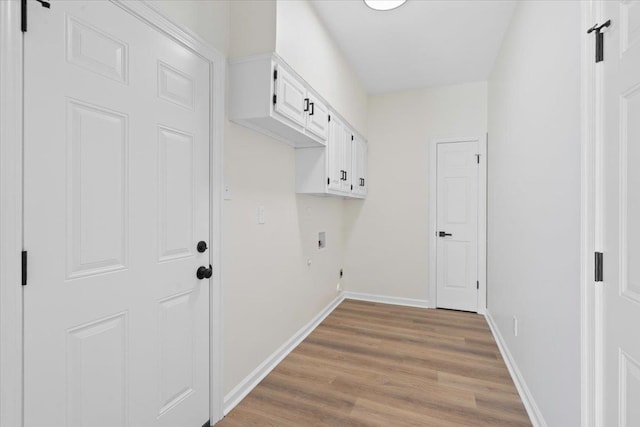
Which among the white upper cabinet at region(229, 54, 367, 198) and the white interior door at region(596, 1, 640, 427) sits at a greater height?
the white upper cabinet at region(229, 54, 367, 198)

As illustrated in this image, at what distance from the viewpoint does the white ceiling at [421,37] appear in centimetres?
256

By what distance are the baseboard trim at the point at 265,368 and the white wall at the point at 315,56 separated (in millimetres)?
2141

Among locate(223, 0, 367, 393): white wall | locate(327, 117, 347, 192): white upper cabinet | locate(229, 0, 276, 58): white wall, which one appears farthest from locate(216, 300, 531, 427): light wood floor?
locate(229, 0, 276, 58): white wall

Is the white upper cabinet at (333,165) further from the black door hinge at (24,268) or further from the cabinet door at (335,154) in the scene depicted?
the black door hinge at (24,268)

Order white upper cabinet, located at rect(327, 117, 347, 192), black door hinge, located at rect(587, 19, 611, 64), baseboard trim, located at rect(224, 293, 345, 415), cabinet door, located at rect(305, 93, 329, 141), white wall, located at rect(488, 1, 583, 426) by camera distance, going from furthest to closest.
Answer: white upper cabinet, located at rect(327, 117, 347, 192), cabinet door, located at rect(305, 93, 329, 141), baseboard trim, located at rect(224, 293, 345, 415), white wall, located at rect(488, 1, 583, 426), black door hinge, located at rect(587, 19, 611, 64)

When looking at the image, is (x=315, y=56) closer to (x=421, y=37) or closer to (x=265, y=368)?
(x=421, y=37)

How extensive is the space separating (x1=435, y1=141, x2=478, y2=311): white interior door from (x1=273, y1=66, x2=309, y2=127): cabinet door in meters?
2.42

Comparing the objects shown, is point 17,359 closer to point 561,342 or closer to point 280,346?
point 280,346

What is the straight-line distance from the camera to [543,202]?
1777mm

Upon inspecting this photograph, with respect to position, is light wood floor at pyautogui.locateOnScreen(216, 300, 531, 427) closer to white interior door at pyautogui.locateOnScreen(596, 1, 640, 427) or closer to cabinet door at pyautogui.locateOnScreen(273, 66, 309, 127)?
white interior door at pyautogui.locateOnScreen(596, 1, 640, 427)

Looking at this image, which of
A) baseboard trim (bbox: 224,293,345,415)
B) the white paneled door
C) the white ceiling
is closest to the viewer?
the white paneled door

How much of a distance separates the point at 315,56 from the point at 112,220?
1.96 metres

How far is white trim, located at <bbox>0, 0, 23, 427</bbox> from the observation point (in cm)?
94

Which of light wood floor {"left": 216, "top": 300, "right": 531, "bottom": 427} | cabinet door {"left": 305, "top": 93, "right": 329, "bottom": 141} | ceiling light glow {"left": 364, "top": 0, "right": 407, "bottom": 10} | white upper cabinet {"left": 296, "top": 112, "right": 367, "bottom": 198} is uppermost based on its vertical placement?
ceiling light glow {"left": 364, "top": 0, "right": 407, "bottom": 10}
